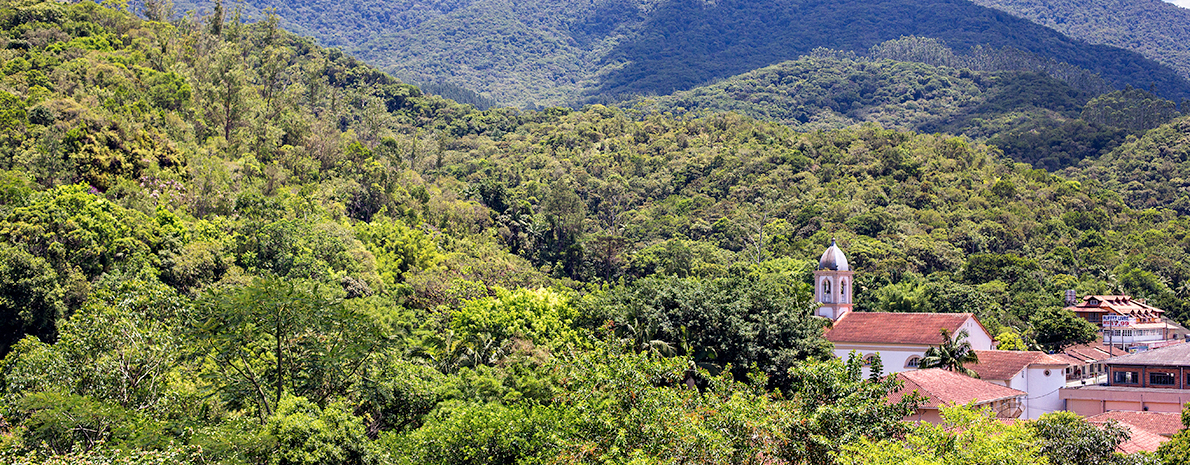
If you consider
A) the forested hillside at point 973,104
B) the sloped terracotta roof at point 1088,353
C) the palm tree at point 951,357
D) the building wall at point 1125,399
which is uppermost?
the forested hillside at point 973,104

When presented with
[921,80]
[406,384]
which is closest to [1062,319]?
[406,384]

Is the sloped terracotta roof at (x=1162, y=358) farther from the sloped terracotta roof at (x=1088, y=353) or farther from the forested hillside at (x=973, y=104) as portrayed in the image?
the forested hillside at (x=973, y=104)

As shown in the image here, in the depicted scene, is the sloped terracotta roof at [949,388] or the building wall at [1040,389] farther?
the building wall at [1040,389]

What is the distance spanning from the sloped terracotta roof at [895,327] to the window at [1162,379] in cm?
768

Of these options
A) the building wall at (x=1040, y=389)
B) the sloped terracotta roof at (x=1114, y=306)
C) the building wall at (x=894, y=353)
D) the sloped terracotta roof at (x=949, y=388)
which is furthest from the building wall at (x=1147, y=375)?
the sloped terracotta roof at (x=1114, y=306)

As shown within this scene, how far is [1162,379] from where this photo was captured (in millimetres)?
43719

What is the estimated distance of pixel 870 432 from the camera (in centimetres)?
2003

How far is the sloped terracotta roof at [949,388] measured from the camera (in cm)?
3444

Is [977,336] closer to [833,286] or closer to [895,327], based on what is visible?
[895,327]

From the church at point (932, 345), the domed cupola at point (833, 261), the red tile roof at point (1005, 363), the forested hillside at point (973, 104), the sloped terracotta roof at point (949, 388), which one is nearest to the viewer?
the sloped terracotta roof at point (949, 388)

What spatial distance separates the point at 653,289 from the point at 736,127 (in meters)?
76.4

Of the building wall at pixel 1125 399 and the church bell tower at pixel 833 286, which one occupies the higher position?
the church bell tower at pixel 833 286

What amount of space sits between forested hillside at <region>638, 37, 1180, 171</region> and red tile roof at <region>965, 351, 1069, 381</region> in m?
99.5

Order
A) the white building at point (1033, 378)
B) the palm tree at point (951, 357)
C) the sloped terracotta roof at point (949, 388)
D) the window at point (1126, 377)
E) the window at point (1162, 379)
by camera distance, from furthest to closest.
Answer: the window at point (1126, 377) < the window at point (1162, 379) < the white building at point (1033, 378) < the palm tree at point (951, 357) < the sloped terracotta roof at point (949, 388)
